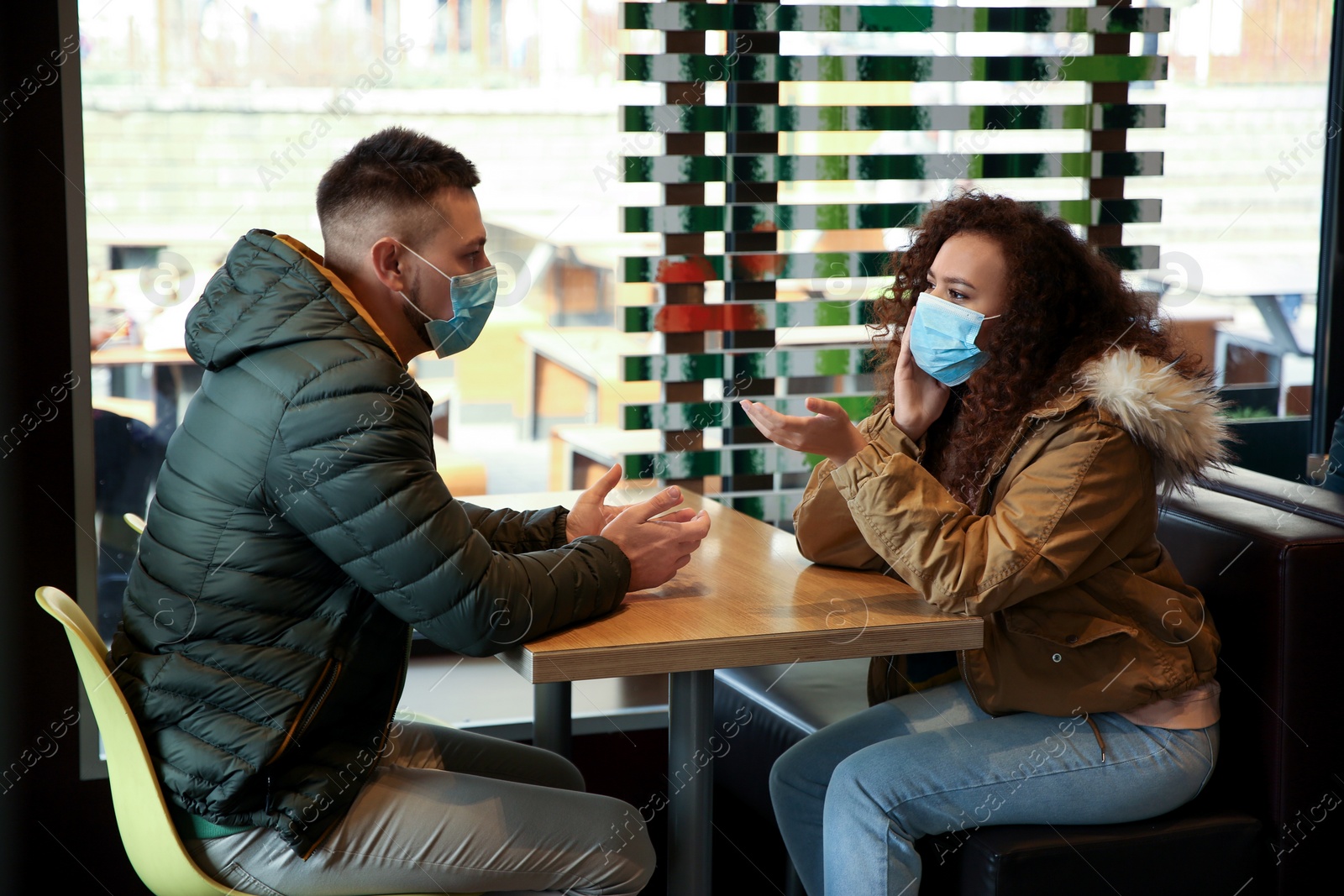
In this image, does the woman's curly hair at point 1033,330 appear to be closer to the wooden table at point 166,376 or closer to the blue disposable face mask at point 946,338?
the blue disposable face mask at point 946,338

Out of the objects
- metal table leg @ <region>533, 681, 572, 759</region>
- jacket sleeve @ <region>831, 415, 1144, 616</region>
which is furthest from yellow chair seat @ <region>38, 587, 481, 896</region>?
jacket sleeve @ <region>831, 415, 1144, 616</region>

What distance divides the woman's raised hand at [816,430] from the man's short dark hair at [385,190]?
0.50 meters

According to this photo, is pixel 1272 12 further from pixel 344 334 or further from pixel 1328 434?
pixel 344 334

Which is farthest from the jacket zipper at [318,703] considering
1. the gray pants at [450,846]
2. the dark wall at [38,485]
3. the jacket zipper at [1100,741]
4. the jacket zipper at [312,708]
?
the dark wall at [38,485]

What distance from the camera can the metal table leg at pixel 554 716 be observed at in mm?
2203

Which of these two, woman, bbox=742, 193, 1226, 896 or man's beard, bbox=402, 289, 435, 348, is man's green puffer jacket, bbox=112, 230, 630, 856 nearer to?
man's beard, bbox=402, 289, 435, 348

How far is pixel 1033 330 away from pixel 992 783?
25.1 inches

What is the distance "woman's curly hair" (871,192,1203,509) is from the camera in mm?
1856

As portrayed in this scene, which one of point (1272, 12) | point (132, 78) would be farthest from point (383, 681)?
point (1272, 12)

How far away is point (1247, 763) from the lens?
1.95 metres

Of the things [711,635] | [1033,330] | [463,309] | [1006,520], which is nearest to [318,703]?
[711,635]

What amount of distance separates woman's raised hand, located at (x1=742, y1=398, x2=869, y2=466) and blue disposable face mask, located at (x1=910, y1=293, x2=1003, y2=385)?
0.49ft

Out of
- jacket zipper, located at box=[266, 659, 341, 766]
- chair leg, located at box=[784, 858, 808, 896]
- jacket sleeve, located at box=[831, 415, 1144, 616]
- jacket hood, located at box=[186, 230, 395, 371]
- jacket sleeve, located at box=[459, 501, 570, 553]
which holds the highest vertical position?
jacket hood, located at box=[186, 230, 395, 371]

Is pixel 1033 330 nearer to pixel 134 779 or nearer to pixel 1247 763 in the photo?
pixel 1247 763
